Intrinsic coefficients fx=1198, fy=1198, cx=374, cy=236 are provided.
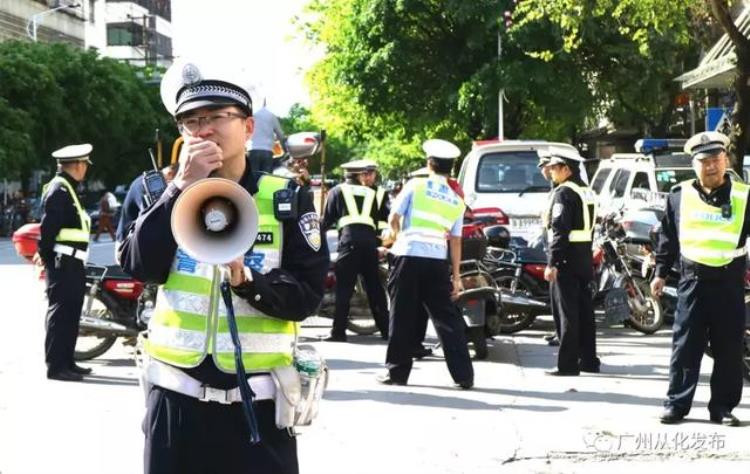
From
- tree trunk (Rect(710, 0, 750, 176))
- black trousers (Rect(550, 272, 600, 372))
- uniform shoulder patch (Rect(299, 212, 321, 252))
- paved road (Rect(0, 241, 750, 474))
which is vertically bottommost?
paved road (Rect(0, 241, 750, 474))

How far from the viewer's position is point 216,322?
3.45 metres

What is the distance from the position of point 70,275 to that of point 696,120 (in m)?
30.0

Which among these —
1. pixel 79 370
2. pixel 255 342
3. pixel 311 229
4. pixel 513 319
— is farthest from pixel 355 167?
pixel 255 342

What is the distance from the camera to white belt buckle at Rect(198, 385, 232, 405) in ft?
11.3

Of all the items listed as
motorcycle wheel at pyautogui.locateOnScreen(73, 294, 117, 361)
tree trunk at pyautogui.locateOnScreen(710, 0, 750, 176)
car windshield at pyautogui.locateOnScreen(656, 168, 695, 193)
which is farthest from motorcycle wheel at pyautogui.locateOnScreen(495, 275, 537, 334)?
car windshield at pyautogui.locateOnScreen(656, 168, 695, 193)

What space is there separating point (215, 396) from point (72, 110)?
153ft

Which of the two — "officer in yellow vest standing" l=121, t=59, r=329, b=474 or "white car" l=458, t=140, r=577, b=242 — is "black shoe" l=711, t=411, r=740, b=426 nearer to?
"officer in yellow vest standing" l=121, t=59, r=329, b=474

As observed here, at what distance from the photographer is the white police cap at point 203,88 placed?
135 inches

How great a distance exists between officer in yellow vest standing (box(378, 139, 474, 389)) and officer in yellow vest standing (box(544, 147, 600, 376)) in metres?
0.99

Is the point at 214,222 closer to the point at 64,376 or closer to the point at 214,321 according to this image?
the point at 214,321

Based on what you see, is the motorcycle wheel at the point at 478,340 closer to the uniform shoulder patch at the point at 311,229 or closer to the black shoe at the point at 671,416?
the black shoe at the point at 671,416

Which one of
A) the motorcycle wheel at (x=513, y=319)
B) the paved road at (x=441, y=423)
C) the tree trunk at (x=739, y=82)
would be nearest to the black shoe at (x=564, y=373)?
the paved road at (x=441, y=423)

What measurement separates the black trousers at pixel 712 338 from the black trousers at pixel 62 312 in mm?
4656

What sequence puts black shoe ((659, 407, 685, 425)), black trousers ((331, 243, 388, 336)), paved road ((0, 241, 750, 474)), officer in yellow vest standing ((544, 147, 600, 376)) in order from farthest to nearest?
black trousers ((331, 243, 388, 336)) < officer in yellow vest standing ((544, 147, 600, 376)) < black shoe ((659, 407, 685, 425)) < paved road ((0, 241, 750, 474))
